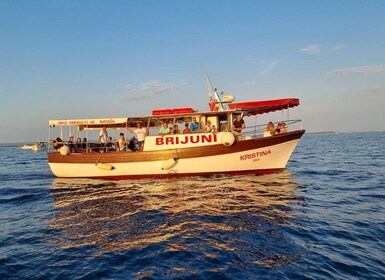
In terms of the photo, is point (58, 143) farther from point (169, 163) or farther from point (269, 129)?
point (269, 129)

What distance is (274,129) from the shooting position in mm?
14328

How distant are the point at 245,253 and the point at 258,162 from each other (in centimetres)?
880

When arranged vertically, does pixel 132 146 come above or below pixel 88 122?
below

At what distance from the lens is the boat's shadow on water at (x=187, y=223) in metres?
5.37

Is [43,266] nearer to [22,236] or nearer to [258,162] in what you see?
[22,236]

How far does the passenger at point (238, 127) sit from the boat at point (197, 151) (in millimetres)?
188

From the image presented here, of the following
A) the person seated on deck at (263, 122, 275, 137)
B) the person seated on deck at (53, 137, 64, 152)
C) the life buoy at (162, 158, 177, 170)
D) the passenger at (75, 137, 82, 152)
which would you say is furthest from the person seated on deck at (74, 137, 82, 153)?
the person seated on deck at (263, 122, 275, 137)

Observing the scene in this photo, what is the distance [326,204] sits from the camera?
9266 mm

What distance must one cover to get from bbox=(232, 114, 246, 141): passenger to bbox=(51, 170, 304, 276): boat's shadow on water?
2.56 m

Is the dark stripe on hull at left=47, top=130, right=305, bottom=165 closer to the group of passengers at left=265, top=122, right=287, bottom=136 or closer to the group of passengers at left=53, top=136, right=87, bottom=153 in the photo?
the group of passengers at left=265, top=122, right=287, bottom=136

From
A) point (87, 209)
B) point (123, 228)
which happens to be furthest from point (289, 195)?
point (87, 209)

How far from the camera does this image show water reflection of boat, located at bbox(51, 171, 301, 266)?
236 inches

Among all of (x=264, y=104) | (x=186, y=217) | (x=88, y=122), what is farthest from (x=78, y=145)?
(x=186, y=217)

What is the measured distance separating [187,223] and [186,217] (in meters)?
0.52
